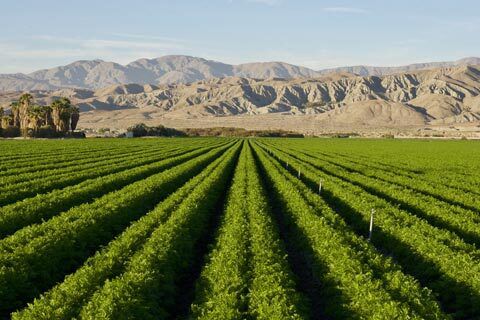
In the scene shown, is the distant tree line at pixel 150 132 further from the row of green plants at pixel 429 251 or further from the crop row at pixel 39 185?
the row of green plants at pixel 429 251

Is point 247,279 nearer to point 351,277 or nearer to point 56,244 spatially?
point 351,277

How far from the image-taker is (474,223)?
1848 centimetres

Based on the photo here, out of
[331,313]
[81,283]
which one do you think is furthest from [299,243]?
[81,283]

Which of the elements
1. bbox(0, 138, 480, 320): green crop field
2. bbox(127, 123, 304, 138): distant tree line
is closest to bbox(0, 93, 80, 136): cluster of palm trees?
bbox(127, 123, 304, 138): distant tree line

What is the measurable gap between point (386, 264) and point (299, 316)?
4.45 meters

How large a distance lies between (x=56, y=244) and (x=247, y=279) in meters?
6.45

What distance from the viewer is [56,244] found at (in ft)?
46.2

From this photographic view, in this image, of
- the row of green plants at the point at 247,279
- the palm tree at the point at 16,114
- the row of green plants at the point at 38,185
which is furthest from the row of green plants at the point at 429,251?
the palm tree at the point at 16,114

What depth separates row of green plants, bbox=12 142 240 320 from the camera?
9.63m

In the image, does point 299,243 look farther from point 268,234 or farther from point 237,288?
point 237,288

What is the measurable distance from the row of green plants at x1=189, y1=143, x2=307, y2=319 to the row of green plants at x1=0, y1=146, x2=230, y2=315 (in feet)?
14.3

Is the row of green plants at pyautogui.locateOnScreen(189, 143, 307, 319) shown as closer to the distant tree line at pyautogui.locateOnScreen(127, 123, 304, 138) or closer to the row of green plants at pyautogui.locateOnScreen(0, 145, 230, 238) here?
the row of green plants at pyautogui.locateOnScreen(0, 145, 230, 238)

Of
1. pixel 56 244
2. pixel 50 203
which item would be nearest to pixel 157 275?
pixel 56 244

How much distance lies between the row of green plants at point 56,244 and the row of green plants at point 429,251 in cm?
1029
